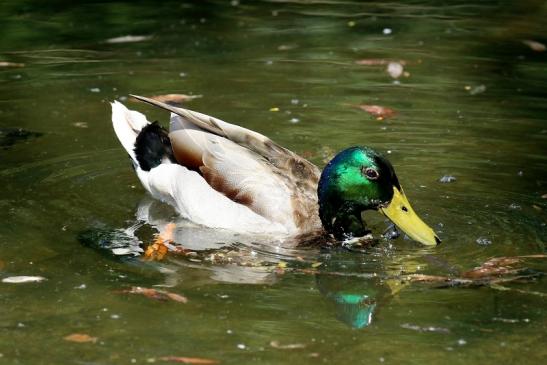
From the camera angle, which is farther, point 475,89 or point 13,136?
point 475,89

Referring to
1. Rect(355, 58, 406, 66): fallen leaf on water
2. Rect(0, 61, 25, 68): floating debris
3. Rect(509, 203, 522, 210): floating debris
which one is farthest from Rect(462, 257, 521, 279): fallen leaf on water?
Rect(0, 61, 25, 68): floating debris

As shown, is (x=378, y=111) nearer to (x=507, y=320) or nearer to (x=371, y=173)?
(x=371, y=173)

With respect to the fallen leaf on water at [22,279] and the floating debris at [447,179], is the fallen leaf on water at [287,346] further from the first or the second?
the floating debris at [447,179]

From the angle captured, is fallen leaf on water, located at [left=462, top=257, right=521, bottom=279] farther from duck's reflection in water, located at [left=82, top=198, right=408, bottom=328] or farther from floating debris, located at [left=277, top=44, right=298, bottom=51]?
floating debris, located at [left=277, top=44, right=298, bottom=51]

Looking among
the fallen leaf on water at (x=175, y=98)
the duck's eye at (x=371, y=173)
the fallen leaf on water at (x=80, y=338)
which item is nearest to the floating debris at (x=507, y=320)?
the duck's eye at (x=371, y=173)

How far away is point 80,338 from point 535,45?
27.0 feet

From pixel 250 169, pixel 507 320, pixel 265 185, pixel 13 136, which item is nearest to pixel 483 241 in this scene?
pixel 507 320

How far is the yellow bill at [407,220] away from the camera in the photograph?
797 centimetres

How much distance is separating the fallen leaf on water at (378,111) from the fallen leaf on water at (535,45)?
9.26 ft

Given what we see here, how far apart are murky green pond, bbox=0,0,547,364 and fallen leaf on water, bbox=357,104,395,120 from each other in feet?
0.27

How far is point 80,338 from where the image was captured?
6426 mm

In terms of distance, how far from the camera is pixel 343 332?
660 cm

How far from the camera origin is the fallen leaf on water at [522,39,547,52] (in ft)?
43.3

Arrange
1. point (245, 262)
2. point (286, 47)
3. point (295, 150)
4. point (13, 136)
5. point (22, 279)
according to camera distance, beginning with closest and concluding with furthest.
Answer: point (22, 279), point (245, 262), point (295, 150), point (13, 136), point (286, 47)
